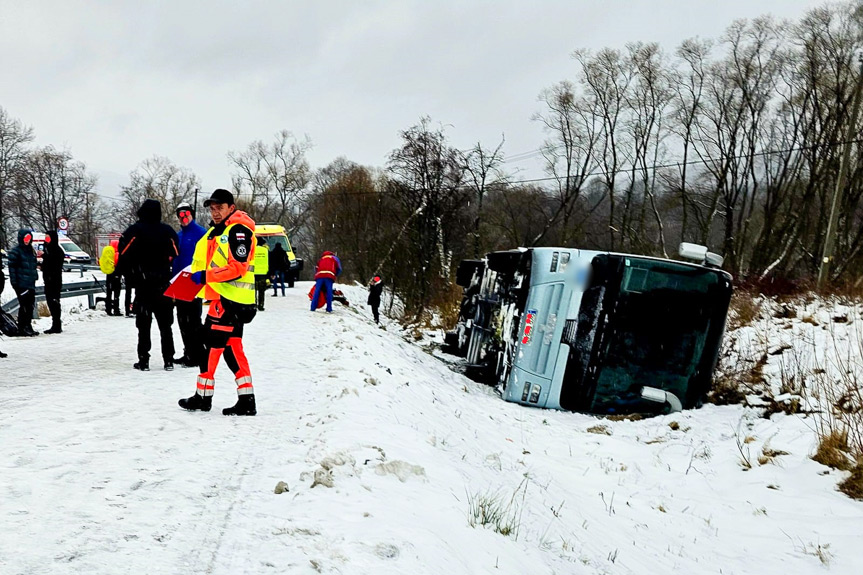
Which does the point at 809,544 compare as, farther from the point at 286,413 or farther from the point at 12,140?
the point at 12,140

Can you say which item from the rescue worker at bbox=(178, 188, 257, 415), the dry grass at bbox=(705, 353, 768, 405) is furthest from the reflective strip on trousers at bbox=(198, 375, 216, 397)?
the dry grass at bbox=(705, 353, 768, 405)

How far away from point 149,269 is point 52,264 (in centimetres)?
470

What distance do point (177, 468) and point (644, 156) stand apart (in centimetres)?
4069

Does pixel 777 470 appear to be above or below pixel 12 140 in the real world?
below

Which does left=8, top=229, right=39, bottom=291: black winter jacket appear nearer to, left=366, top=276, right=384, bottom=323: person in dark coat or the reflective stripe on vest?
the reflective stripe on vest

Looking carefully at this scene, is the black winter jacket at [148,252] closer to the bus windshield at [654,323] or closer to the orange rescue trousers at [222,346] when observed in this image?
the orange rescue trousers at [222,346]

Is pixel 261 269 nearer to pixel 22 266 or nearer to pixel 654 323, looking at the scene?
pixel 22 266

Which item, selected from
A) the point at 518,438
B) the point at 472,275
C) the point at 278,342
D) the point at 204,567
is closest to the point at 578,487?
the point at 518,438

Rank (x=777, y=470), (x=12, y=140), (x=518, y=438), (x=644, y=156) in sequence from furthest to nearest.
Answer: (x=12, y=140) → (x=644, y=156) → (x=518, y=438) → (x=777, y=470)

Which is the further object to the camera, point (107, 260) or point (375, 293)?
point (375, 293)

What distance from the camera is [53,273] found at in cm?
1095

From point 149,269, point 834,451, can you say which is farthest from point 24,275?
point 834,451

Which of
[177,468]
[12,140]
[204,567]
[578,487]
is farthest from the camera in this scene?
[12,140]

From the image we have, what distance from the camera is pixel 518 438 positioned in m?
7.75
